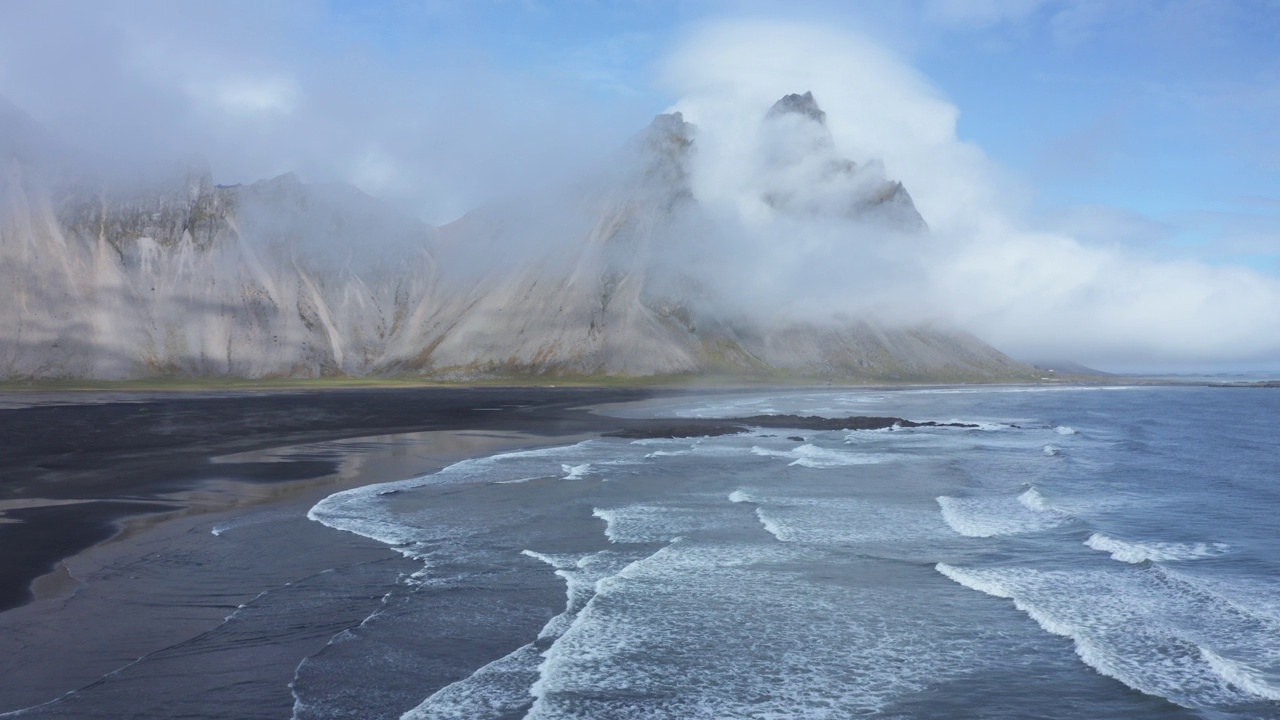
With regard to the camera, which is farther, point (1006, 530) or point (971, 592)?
point (1006, 530)

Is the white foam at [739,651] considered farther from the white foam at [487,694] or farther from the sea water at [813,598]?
the white foam at [487,694]

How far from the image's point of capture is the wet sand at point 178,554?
14.5 m

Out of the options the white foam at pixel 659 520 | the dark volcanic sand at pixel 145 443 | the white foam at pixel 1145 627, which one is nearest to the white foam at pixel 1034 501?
the white foam at pixel 1145 627

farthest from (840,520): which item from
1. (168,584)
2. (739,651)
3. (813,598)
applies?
(168,584)

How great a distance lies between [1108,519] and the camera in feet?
98.6

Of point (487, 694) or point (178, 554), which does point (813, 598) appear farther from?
point (178, 554)

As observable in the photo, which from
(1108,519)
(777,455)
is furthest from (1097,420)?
(1108,519)

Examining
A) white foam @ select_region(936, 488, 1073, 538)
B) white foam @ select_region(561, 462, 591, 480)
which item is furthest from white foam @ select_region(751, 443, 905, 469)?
white foam @ select_region(936, 488, 1073, 538)

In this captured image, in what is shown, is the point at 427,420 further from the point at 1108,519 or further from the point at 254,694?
the point at 254,694

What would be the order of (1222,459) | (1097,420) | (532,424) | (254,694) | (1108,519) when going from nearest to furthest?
(254,694) < (1108,519) < (1222,459) < (532,424) < (1097,420)

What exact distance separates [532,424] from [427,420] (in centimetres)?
1026

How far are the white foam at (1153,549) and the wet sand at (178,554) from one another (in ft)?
52.7

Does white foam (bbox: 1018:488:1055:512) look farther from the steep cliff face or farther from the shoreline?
the steep cliff face

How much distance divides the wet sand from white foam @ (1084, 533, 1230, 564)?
633 inches
